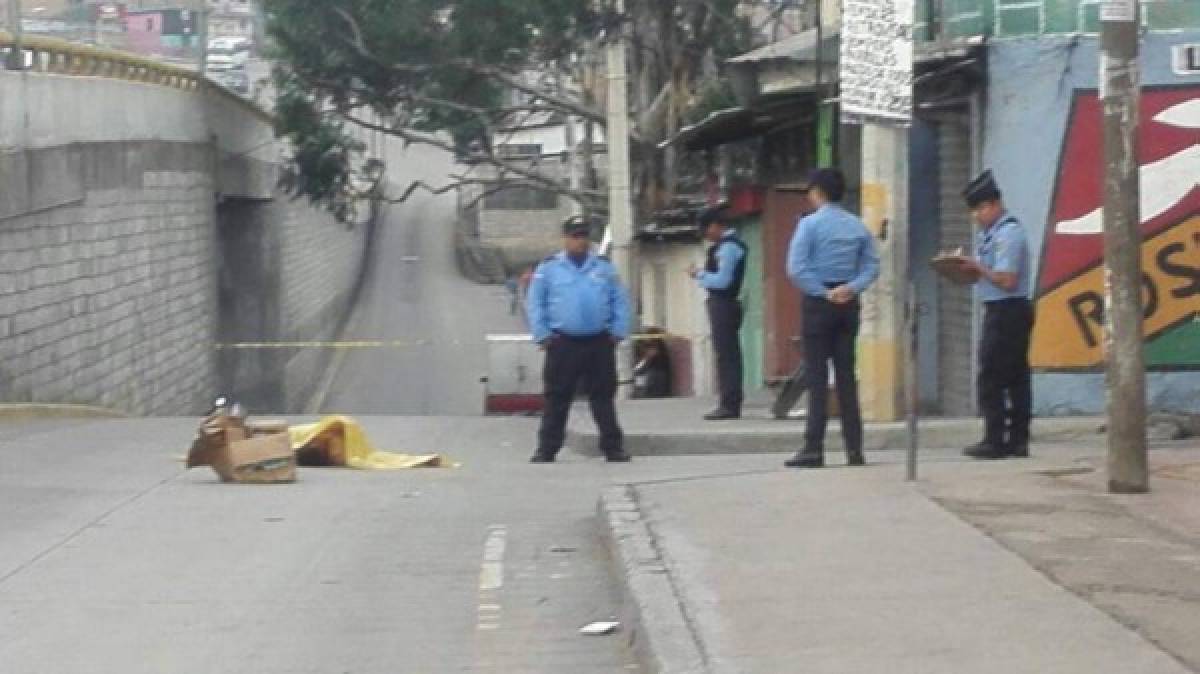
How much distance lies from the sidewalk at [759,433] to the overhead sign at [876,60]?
2096mm

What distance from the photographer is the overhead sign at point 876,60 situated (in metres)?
14.0

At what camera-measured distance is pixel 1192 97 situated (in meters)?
15.9

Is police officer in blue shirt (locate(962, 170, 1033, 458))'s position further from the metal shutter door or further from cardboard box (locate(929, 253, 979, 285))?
the metal shutter door

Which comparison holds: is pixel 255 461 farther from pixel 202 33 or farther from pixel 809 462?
pixel 202 33

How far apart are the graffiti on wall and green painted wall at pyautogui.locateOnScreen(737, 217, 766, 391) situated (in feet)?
31.8

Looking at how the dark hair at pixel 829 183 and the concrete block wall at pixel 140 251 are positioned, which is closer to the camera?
the dark hair at pixel 829 183

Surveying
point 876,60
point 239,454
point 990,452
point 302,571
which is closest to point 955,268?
point 990,452

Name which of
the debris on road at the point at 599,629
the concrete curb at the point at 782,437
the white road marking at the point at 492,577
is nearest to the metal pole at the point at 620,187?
the concrete curb at the point at 782,437

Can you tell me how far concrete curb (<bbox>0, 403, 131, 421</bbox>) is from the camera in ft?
71.8

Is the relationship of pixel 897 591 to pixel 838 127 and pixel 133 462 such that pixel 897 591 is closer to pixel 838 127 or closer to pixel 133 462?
pixel 133 462

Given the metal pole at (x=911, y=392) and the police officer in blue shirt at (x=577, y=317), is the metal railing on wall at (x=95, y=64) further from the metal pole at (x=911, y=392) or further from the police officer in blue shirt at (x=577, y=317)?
the metal pole at (x=911, y=392)

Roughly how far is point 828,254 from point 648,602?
4849mm

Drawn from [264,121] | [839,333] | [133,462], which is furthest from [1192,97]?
[264,121]

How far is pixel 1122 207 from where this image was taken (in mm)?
10852
